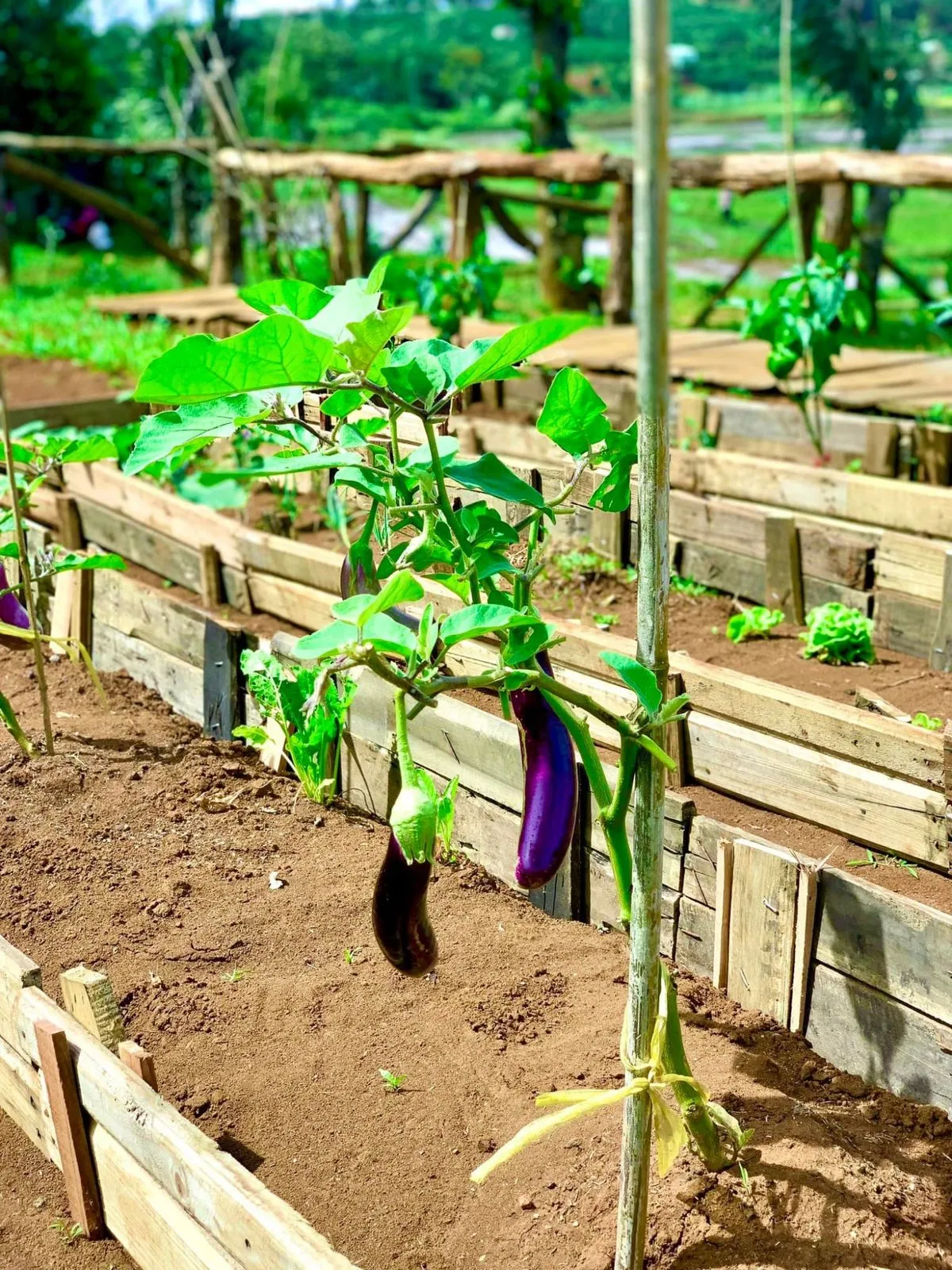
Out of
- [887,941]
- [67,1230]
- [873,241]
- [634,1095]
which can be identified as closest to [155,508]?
[67,1230]

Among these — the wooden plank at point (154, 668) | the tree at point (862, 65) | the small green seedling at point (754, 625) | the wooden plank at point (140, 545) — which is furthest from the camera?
the tree at point (862, 65)

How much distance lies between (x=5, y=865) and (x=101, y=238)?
1783cm

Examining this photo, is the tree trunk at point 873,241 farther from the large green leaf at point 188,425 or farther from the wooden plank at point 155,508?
the large green leaf at point 188,425

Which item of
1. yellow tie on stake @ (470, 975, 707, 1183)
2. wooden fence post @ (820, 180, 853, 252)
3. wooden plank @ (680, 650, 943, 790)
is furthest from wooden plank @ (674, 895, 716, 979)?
wooden fence post @ (820, 180, 853, 252)

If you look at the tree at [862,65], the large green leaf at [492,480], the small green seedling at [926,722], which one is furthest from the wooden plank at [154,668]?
the tree at [862,65]

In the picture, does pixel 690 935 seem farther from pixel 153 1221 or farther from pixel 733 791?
pixel 153 1221

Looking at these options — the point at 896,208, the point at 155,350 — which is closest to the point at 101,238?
the point at 155,350

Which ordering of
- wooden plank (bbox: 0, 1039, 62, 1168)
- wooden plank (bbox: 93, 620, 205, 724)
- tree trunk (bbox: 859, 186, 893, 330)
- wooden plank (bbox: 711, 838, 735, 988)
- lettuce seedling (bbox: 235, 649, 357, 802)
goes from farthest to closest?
tree trunk (bbox: 859, 186, 893, 330) → wooden plank (bbox: 93, 620, 205, 724) → lettuce seedling (bbox: 235, 649, 357, 802) → wooden plank (bbox: 711, 838, 735, 988) → wooden plank (bbox: 0, 1039, 62, 1168)

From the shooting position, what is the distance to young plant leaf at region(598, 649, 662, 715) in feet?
4.69

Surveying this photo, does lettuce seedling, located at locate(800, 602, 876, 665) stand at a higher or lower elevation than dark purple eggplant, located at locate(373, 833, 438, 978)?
lower

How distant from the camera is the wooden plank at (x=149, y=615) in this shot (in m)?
3.83

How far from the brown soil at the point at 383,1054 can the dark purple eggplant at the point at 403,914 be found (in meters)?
0.61

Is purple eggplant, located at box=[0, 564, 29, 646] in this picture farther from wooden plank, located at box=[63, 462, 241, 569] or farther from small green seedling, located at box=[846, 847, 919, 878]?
small green seedling, located at box=[846, 847, 919, 878]

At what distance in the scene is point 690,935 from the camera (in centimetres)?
265
